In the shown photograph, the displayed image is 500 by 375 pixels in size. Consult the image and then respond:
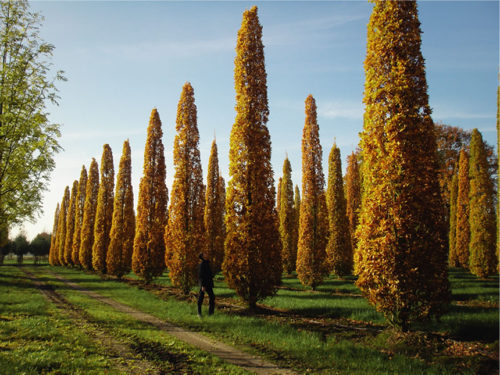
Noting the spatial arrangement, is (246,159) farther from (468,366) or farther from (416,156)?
(468,366)

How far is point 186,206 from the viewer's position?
1841cm

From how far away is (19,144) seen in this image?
9.96m

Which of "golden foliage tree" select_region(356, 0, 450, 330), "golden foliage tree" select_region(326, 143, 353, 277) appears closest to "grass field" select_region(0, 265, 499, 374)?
"golden foliage tree" select_region(356, 0, 450, 330)

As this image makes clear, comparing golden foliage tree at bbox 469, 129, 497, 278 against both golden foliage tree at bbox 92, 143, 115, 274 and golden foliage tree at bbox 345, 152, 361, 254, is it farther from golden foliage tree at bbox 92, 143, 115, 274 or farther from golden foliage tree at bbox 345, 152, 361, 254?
golden foliage tree at bbox 92, 143, 115, 274

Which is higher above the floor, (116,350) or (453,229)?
(453,229)

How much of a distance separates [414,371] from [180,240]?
46.5 feet

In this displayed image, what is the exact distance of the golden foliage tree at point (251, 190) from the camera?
12727mm

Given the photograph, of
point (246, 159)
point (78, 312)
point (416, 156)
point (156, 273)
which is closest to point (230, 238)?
point (246, 159)

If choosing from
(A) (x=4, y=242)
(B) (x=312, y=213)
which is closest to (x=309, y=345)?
(B) (x=312, y=213)

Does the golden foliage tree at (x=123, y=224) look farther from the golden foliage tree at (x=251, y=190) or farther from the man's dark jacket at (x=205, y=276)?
the man's dark jacket at (x=205, y=276)

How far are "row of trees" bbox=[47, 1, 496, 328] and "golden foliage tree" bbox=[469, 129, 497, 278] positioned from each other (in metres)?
9.19

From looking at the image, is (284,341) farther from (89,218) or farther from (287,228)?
(89,218)

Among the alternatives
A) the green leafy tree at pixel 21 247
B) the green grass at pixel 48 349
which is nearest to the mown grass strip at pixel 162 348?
the green grass at pixel 48 349

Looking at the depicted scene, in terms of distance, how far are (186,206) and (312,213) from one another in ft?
29.2
